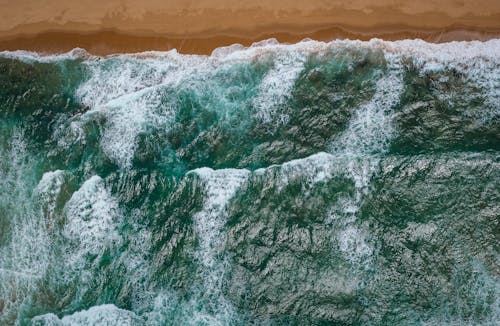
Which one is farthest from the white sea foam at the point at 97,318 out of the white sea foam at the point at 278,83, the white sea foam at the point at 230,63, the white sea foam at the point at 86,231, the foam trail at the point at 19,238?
the white sea foam at the point at 278,83

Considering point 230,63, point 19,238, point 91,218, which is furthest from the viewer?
point 230,63

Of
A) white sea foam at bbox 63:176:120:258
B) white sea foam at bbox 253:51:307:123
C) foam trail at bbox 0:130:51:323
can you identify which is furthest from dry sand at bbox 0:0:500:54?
white sea foam at bbox 63:176:120:258

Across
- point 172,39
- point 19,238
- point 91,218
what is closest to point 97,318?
point 91,218

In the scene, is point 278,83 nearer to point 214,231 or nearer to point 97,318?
point 214,231

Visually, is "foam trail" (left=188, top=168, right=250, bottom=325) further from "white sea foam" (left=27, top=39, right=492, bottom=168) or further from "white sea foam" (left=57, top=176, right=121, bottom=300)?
"white sea foam" (left=57, top=176, right=121, bottom=300)

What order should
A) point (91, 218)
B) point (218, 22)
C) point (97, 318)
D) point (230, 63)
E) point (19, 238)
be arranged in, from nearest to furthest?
point (97, 318)
point (91, 218)
point (19, 238)
point (230, 63)
point (218, 22)

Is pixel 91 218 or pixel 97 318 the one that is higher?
pixel 91 218

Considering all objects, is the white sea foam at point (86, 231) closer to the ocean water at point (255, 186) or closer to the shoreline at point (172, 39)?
the ocean water at point (255, 186)
